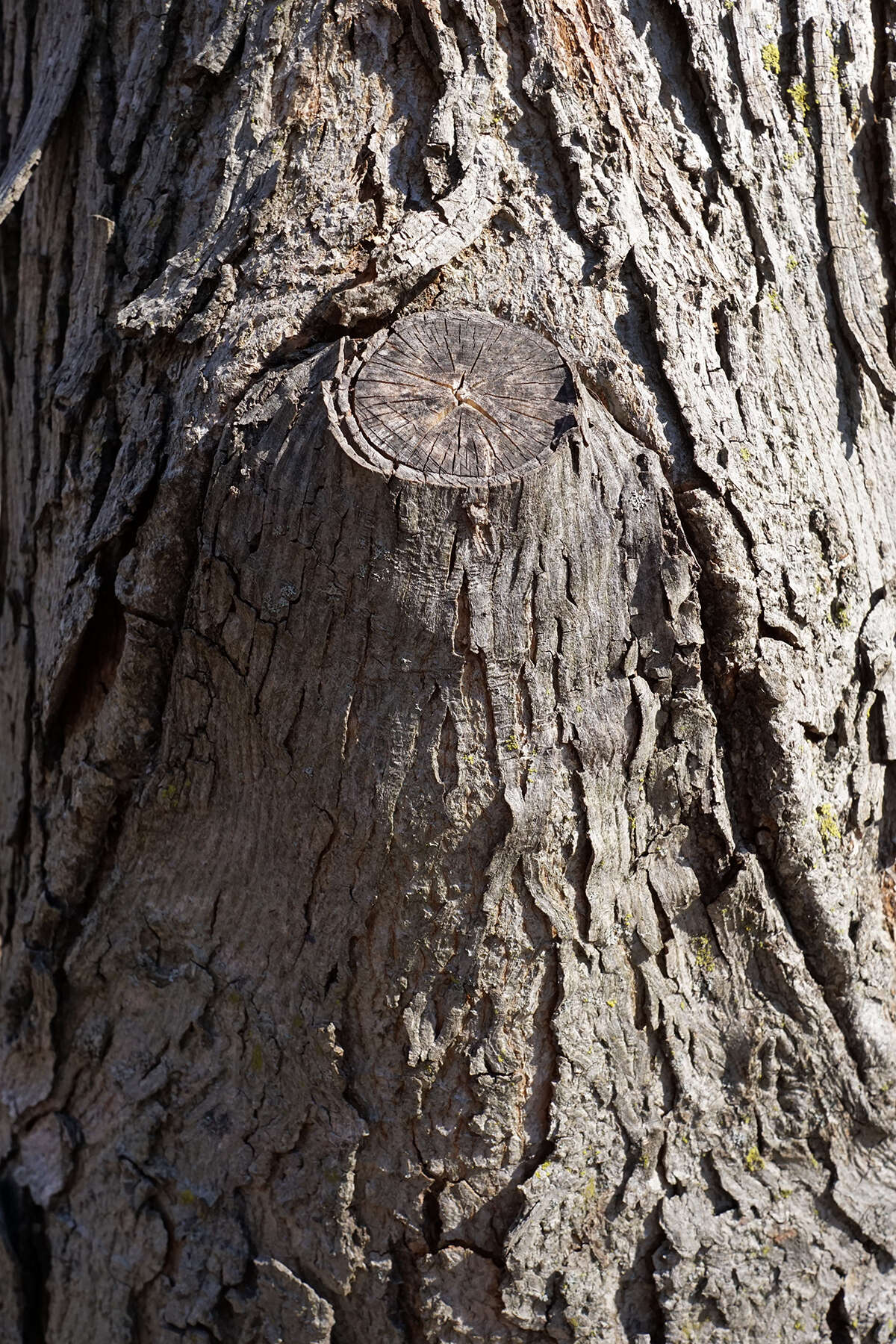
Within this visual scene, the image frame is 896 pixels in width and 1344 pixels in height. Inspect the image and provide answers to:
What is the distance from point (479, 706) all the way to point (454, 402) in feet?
1.69

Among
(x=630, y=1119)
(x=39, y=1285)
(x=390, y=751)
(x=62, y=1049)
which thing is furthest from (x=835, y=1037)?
(x=39, y=1285)

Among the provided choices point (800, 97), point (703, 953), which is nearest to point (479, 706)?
point (703, 953)

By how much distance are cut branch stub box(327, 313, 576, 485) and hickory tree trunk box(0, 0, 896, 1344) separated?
5 centimetres

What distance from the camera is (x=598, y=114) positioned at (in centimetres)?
183

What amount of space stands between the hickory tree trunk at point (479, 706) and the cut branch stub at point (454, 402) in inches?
1.9

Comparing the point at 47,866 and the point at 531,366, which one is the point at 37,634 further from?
the point at 531,366

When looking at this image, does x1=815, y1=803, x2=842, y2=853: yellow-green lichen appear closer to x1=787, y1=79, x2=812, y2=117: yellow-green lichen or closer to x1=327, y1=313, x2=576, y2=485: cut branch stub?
x1=327, y1=313, x2=576, y2=485: cut branch stub

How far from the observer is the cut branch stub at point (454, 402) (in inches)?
60.6

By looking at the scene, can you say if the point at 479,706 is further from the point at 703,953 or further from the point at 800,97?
the point at 800,97

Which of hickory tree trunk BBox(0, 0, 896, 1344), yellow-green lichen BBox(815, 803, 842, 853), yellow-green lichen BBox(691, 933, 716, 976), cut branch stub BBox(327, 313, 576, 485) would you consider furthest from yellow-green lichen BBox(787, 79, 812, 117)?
yellow-green lichen BBox(691, 933, 716, 976)

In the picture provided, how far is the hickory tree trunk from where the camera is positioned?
1659 millimetres

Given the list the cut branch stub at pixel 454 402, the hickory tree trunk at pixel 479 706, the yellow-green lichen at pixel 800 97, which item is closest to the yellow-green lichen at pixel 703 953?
the hickory tree trunk at pixel 479 706

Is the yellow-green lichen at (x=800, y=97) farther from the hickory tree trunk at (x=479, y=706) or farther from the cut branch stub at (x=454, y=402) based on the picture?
the cut branch stub at (x=454, y=402)

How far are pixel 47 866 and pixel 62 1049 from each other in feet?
1.30
